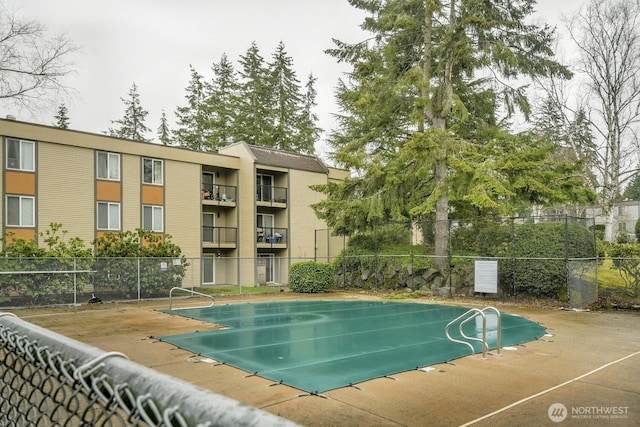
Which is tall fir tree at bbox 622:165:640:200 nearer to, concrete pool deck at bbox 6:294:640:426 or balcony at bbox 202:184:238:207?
balcony at bbox 202:184:238:207

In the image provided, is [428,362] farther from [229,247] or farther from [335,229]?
[229,247]

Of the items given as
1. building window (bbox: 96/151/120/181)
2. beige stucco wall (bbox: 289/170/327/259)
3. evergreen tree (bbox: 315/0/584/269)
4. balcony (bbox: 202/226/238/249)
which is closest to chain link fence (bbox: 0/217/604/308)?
evergreen tree (bbox: 315/0/584/269)

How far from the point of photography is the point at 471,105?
22750 millimetres

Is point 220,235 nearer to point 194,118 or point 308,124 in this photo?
point 308,124

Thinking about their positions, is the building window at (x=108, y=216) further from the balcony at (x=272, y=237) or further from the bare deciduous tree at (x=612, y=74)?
the bare deciduous tree at (x=612, y=74)

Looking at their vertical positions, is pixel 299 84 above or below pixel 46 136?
above

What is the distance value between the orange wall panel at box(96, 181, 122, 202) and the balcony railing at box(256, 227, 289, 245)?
838cm

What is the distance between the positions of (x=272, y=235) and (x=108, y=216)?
9695 mm

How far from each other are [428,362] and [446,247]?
1272 cm

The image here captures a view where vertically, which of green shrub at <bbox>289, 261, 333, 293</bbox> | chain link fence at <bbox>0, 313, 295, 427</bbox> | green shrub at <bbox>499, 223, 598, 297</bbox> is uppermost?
chain link fence at <bbox>0, 313, 295, 427</bbox>

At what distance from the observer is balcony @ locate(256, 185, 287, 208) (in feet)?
93.4

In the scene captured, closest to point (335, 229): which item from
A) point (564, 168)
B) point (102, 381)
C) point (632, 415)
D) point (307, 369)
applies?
point (564, 168)

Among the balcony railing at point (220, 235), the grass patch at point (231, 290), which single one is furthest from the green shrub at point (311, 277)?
the balcony railing at point (220, 235)

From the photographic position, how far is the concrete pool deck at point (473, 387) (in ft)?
17.8
